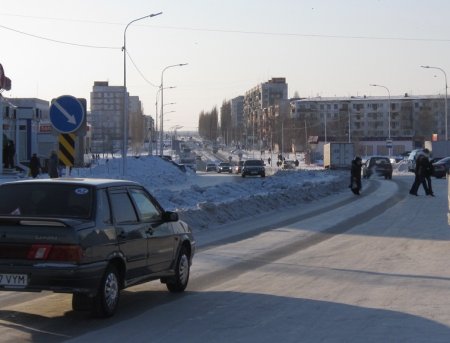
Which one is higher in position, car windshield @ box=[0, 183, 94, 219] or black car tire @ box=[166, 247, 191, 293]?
car windshield @ box=[0, 183, 94, 219]

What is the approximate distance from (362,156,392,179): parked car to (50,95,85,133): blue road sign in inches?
1778

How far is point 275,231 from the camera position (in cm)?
2066

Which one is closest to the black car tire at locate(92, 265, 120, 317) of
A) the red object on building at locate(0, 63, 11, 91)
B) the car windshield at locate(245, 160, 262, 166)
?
the red object on building at locate(0, 63, 11, 91)

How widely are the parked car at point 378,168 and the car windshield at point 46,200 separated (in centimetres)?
5009

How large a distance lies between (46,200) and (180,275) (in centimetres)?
258

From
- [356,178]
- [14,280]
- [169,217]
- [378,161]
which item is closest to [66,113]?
[169,217]

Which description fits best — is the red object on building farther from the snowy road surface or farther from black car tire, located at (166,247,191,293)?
black car tire, located at (166,247,191,293)

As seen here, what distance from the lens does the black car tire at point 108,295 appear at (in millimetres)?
9055

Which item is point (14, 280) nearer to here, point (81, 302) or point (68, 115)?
point (81, 302)

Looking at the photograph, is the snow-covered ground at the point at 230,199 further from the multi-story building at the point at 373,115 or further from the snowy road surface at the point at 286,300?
the multi-story building at the point at 373,115

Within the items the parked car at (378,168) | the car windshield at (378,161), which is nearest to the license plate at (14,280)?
the parked car at (378,168)

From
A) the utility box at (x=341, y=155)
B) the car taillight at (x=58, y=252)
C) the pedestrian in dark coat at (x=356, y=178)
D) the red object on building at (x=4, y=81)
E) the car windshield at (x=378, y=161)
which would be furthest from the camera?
the utility box at (x=341, y=155)

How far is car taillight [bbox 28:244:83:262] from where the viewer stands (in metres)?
8.62

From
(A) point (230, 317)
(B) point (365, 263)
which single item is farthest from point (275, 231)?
(A) point (230, 317)
